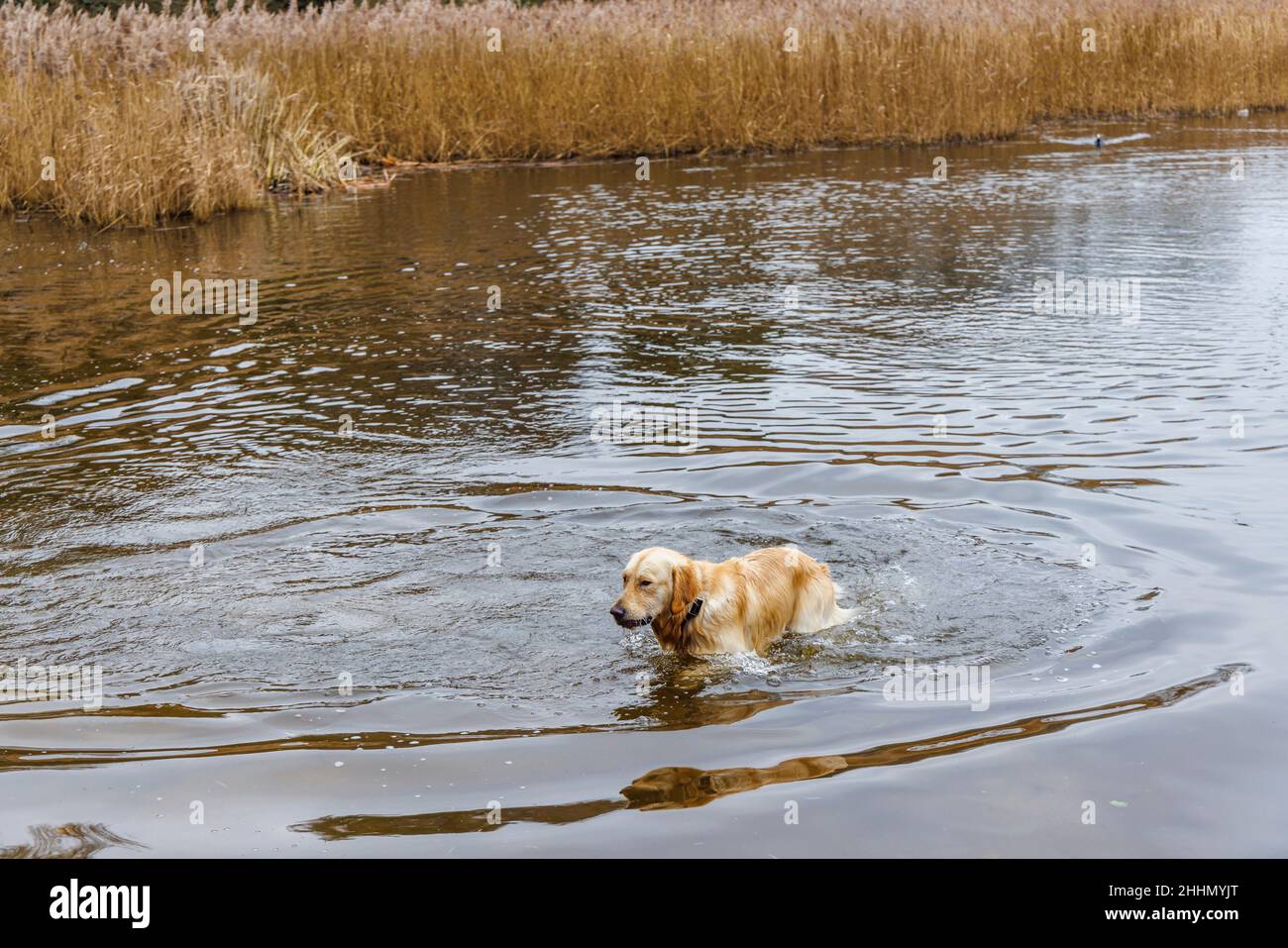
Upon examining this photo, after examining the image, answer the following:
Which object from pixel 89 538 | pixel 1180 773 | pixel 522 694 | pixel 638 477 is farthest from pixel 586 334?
pixel 1180 773

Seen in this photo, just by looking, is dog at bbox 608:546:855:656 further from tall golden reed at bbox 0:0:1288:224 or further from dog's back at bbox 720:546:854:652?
tall golden reed at bbox 0:0:1288:224

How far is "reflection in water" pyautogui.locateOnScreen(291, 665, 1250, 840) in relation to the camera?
13.8 ft

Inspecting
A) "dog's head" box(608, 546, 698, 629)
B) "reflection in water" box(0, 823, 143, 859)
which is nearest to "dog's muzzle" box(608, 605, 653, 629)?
"dog's head" box(608, 546, 698, 629)

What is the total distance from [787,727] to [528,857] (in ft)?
4.03

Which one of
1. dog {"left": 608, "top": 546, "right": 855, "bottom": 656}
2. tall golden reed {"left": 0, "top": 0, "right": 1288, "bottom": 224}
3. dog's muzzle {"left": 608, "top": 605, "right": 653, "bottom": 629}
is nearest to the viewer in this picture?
dog's muzzle {"left": 608, "top": 605, "right": 653, "bottom": 629}

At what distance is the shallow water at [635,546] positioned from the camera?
14.3 feet

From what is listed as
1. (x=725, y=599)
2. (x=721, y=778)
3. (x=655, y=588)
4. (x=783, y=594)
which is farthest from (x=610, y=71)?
(x=721, y=778)

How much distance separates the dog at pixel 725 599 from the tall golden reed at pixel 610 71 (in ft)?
44.9

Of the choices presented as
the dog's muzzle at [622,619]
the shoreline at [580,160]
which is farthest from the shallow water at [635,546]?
the shoreline at [580,160]

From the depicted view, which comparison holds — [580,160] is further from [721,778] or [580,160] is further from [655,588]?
[721,778]

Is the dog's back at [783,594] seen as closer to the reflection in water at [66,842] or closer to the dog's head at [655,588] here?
the dog's head at [655,588]

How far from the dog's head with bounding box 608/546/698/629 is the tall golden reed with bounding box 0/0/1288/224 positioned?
13743mm

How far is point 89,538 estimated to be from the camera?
6699 millimetres
